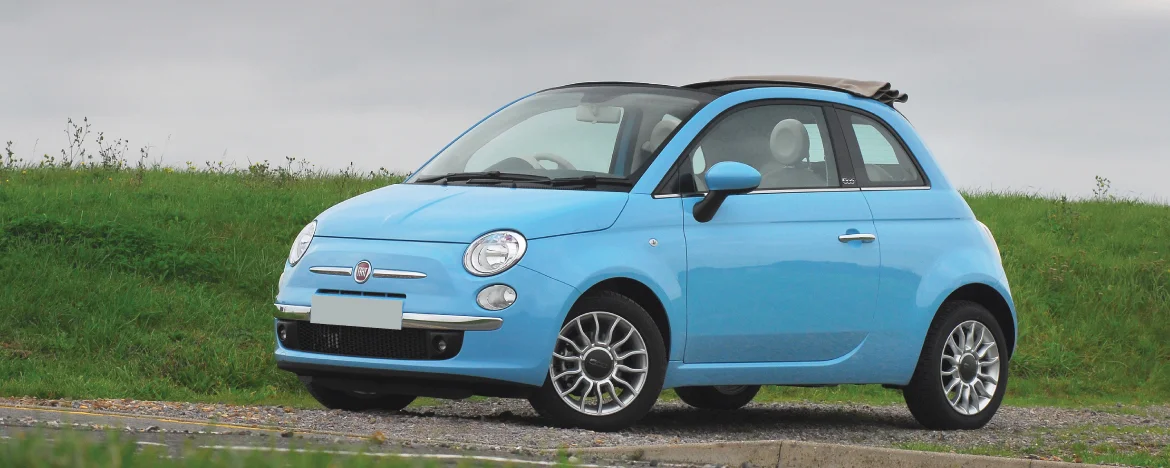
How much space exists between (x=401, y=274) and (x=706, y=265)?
65.0 inches

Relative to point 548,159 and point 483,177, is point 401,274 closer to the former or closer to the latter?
point 483,177

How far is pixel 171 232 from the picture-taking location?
14.6m

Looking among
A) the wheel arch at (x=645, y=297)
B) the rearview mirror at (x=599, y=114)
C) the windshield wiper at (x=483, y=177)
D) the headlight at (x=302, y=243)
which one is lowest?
the wheel arch at (x=645, y=297)

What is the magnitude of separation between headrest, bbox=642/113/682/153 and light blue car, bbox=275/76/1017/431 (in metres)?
0.01

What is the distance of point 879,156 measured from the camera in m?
9.04

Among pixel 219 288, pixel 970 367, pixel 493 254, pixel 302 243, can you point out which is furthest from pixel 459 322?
pixel 219 288

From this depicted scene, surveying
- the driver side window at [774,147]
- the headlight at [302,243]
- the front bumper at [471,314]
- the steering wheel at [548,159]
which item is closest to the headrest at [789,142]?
the driver side window at [774,147]

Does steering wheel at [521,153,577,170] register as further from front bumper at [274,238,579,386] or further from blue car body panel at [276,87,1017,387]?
front bumper at [274,238,579,386]

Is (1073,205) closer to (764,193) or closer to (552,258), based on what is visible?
(764,193)

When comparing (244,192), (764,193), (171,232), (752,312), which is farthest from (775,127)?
(244,192)

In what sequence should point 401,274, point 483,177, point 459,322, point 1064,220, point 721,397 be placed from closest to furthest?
point 459,322 → point 401,274 → point 483,177 → point 721,397 → point 1064,220

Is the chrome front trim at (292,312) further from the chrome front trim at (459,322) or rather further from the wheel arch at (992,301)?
the wheel arch at (992,301)

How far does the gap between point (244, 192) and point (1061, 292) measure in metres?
9.50

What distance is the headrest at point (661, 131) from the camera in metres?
7.95
